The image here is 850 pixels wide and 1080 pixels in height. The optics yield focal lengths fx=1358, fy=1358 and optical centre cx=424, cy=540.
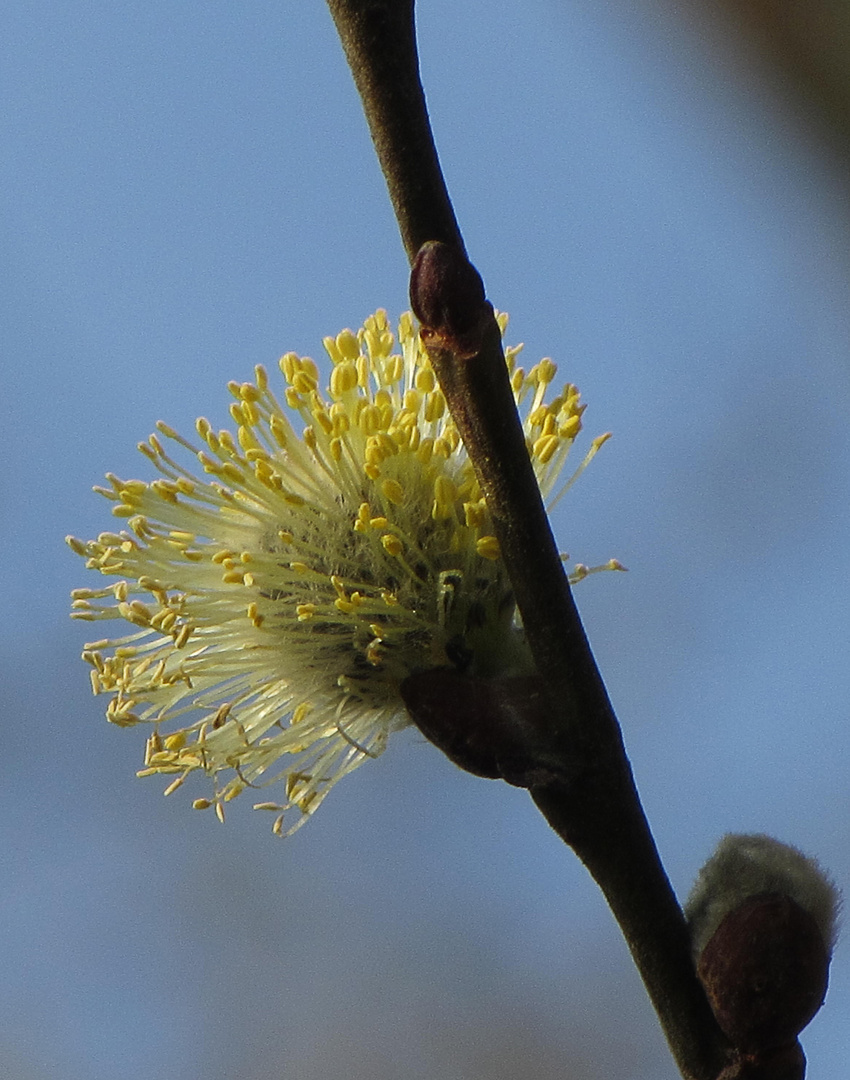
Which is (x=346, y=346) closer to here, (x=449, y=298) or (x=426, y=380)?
(x=426, y=380)

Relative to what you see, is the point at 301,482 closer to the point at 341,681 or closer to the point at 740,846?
the point at 341,681

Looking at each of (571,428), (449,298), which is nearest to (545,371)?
(571,428)

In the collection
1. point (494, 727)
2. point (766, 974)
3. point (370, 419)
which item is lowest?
point (766, 974)

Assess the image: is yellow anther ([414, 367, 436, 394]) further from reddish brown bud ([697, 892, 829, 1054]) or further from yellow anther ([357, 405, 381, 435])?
reddish brown bud ([697, 892, 829, 1054])

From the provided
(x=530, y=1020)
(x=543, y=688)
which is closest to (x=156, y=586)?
(x=543, y=688)

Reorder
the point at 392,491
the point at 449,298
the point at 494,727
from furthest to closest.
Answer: the point at 392,491
the point at 494,727
the point at 449,298

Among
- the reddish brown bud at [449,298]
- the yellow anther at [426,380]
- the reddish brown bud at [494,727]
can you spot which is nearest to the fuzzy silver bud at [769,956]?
the reddish brown bud at [494,727]

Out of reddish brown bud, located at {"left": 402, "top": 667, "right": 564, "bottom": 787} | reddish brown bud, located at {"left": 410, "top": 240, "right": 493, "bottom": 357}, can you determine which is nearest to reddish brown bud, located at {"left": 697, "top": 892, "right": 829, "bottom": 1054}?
reddish brown bud, located at {"left": 402, "top": 667, "right": 564, "bottom": 787}
